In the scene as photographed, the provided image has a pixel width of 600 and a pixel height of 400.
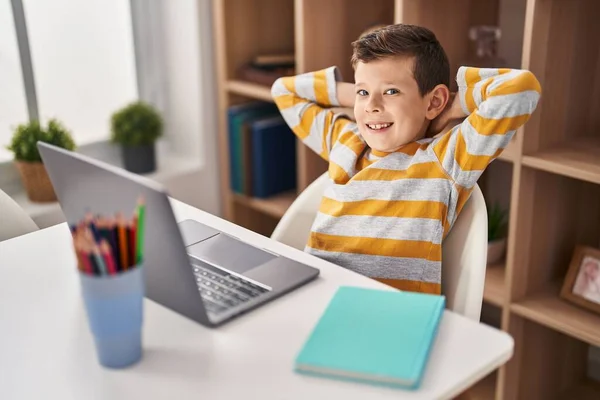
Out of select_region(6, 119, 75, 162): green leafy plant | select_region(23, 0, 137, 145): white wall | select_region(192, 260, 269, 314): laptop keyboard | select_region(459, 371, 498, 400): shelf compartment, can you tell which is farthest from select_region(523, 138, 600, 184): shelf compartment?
select_region(23, 0, 137, 145): white wall

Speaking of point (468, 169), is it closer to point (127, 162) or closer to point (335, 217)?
point (335, 217)

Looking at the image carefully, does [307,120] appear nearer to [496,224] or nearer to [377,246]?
[377,246]

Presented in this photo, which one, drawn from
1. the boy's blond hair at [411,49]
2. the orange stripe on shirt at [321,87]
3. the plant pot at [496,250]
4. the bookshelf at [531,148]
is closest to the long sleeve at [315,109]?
the orange stripe on shirt at [321,87]

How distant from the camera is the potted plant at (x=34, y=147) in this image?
2.53 meters

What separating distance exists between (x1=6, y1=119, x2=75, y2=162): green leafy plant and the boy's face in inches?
51.0

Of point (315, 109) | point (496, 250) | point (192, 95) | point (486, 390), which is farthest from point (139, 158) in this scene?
point (486, 390)

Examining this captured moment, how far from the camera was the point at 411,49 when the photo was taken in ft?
5.13

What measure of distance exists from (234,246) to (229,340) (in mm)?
330

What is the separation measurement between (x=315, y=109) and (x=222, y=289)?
2.10ft

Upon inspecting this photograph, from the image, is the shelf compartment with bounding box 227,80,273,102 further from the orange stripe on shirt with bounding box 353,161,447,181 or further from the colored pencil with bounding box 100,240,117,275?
the colored pencil with bounding box 100,240,117,275

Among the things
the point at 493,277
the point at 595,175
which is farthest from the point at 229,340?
the point at 493,277

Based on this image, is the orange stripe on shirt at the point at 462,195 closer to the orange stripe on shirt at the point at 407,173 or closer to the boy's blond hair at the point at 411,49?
the orange stripe on shirt at the point at 407,173

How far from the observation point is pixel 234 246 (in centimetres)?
147

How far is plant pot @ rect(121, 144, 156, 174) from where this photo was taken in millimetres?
2828
